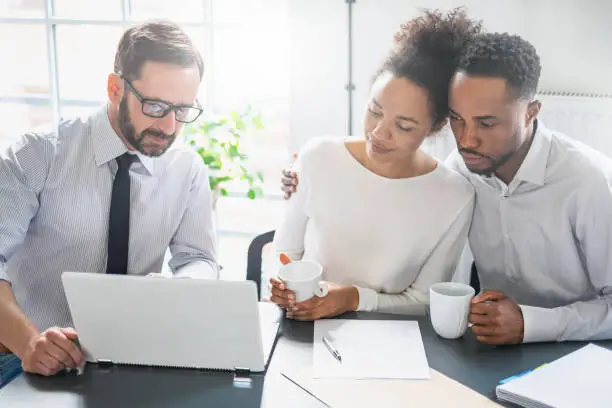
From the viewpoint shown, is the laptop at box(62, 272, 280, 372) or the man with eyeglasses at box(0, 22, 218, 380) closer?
the laptop at box(62, 272, 280, 372)

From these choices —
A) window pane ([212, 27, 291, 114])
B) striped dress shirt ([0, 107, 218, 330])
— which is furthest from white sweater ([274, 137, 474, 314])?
window pane ([212, 27, 291, 114])

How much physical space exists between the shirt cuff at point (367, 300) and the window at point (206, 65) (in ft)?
4.81

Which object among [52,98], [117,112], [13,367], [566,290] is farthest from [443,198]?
[52,98]

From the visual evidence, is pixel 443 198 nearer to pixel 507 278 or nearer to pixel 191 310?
pixel 507 278

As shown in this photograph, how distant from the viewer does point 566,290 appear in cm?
164

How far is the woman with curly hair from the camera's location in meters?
1.56

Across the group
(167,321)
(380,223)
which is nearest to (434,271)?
(380,223)

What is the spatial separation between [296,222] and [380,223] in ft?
0.76

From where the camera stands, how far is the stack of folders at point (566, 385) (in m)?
1.10

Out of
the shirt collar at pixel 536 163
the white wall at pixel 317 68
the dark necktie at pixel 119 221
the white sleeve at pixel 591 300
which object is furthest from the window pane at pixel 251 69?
the white sleeve at pixel 591 300

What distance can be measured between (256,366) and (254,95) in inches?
80.8

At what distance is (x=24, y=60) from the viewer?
3.23 m

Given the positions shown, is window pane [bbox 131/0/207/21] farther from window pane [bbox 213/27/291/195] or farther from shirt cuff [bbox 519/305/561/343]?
shirt cuff [bbox 519/305/561/343]

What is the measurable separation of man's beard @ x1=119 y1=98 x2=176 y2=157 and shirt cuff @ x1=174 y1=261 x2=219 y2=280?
0.30m
